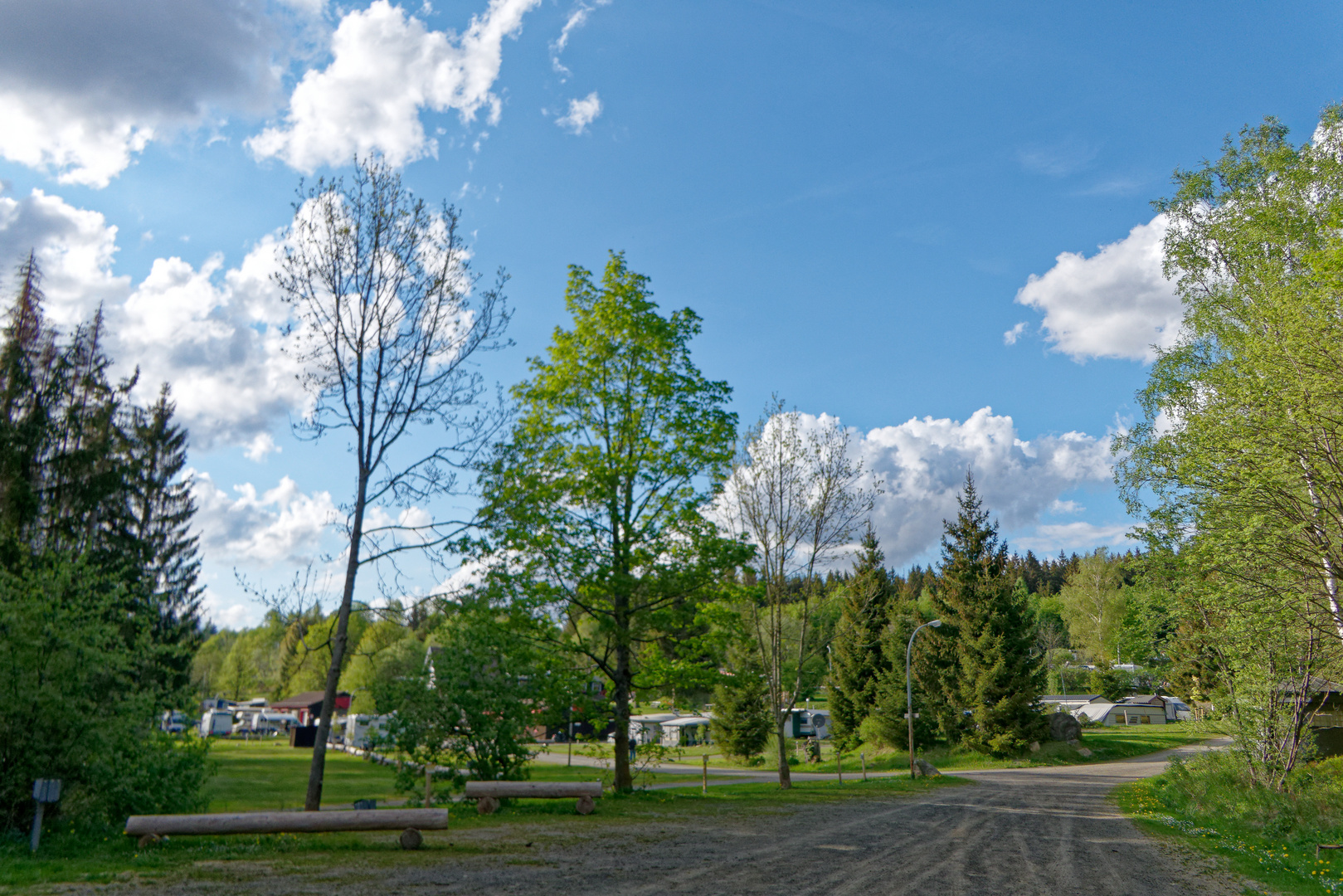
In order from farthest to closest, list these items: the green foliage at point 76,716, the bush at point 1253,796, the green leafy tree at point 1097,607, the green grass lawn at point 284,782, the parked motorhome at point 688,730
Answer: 1. the green leafy tree at point 1097,607
2. the parked motorhome at point 688,730
3. the green grass lawn at point 284,782
4. the bush at point 1253,796
5. the green foliage at point 76,716

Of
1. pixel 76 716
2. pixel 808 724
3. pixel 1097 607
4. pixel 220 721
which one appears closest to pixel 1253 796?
pixel 76 716

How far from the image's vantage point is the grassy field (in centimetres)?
981

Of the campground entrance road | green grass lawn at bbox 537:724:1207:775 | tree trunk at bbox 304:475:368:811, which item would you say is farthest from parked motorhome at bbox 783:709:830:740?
tree trunk at bbox 304:475:368:811

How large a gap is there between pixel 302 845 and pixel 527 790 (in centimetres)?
570

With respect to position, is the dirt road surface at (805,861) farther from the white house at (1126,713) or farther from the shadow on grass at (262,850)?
the white house at (1126,713)

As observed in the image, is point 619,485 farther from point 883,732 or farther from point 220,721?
point 220,721

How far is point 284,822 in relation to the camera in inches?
467

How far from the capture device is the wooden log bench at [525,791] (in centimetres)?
1714

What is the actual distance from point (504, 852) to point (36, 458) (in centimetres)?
1608

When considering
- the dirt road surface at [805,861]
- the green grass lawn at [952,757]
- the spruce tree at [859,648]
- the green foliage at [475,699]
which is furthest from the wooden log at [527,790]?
the spruce tree at [859,648]

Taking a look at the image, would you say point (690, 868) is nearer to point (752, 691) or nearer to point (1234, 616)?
point (1234, 616)

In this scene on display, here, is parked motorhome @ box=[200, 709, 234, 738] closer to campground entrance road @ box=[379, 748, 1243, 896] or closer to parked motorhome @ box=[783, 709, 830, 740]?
parked motorhome @ box=[783, 709, 830, 740]

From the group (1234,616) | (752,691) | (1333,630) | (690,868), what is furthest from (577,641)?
(752,691)

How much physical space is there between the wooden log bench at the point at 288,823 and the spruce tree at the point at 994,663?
3494cm
